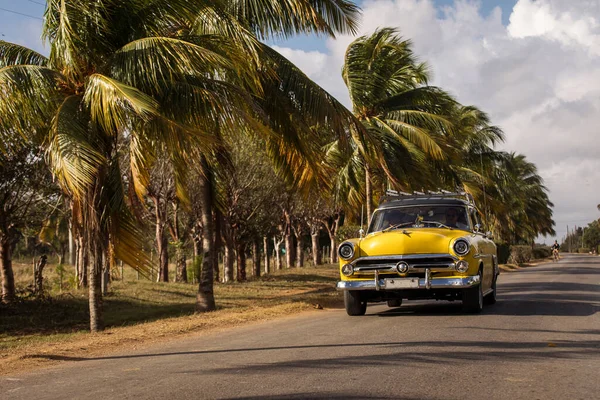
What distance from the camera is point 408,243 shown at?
10883mm

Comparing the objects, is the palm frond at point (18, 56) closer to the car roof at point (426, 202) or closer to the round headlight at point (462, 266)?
the car roof at point (426, 202)

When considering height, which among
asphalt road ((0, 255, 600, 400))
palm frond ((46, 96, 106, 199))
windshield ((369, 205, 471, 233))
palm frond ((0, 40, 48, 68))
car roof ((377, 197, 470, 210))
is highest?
palm frond ((0, 40, 48, 68))

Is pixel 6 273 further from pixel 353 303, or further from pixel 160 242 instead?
pixel 353 303

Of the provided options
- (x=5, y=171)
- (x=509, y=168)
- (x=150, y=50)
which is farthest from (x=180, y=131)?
(x=509, y=168)

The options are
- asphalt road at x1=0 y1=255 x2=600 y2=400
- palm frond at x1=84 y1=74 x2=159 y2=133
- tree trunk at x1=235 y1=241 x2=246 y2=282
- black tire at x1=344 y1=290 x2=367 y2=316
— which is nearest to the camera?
asphalt road at x1=0 y1=255 x2=600 y2=400

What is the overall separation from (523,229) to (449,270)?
62966 mm

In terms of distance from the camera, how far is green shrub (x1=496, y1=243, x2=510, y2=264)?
42.5 m

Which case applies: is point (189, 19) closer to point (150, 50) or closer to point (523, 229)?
point (150, 50)

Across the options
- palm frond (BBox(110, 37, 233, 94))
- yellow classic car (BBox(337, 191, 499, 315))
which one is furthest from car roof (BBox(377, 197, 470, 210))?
palm frond (BBox(110, 37, 233, 94))

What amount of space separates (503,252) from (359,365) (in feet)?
130

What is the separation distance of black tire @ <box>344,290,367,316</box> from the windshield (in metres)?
1.38

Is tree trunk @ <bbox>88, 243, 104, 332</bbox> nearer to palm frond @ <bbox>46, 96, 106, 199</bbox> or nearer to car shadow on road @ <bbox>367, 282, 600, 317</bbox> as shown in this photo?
palm frond @ <bbox>46, 96, 106, 199</bbox>

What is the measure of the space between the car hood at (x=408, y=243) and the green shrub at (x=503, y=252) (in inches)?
1267

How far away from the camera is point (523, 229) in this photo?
70250 mm
